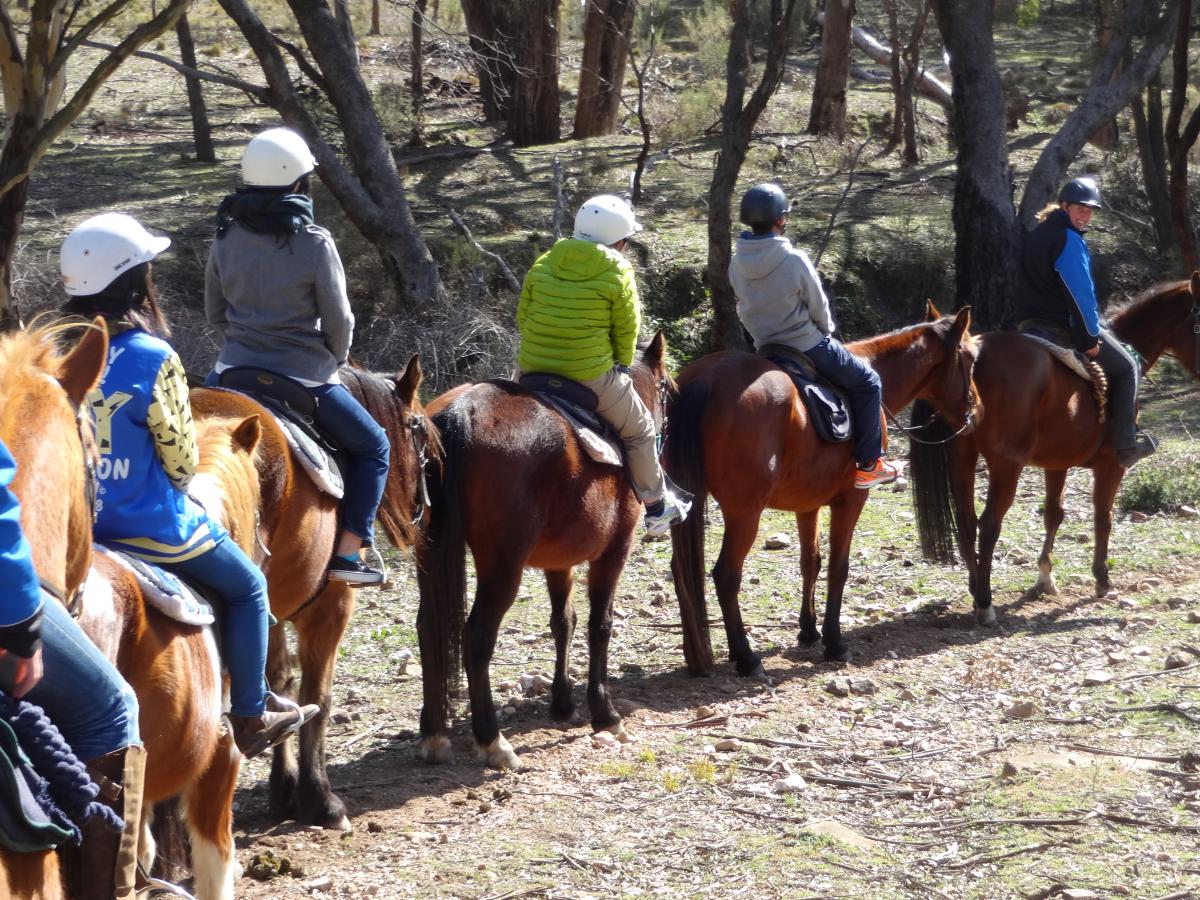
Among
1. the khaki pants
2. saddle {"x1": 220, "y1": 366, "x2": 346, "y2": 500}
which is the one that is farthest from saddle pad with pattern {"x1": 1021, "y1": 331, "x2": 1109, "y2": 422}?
saddle {"x1": 220, "y1": 366, "x2": 346, "y2": 500}

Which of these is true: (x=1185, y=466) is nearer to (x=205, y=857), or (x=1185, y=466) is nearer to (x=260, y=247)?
(x=260, y=247)

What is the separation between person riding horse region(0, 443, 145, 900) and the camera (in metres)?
2.83

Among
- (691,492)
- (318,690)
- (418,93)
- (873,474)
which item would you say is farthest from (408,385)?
(418,93)

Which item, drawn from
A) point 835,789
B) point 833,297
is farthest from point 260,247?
point 833,297

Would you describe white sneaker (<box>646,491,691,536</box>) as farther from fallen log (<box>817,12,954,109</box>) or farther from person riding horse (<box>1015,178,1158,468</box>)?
fallen log (<box>817,12,954,109</box>)

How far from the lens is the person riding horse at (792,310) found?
822cm

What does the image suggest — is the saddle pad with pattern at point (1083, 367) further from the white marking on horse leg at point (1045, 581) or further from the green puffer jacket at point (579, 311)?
the green puffer jacket at point (579, 311)

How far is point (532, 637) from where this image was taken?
29.5ft

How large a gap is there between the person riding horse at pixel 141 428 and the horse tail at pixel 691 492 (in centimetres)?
406

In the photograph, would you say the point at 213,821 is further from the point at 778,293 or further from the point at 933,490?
the point at 933,490

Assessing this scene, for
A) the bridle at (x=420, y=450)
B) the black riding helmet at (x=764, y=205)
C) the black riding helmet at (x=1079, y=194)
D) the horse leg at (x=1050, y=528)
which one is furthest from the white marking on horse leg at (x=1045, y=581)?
the bridle at (x=420, y=450)

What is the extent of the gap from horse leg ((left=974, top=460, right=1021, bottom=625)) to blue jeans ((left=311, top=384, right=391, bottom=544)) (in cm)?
524

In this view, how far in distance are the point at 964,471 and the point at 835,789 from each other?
4207mm

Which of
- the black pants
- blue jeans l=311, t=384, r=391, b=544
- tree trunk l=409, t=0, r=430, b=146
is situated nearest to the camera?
blue jeans l=311, t=384, r=391, b=544
